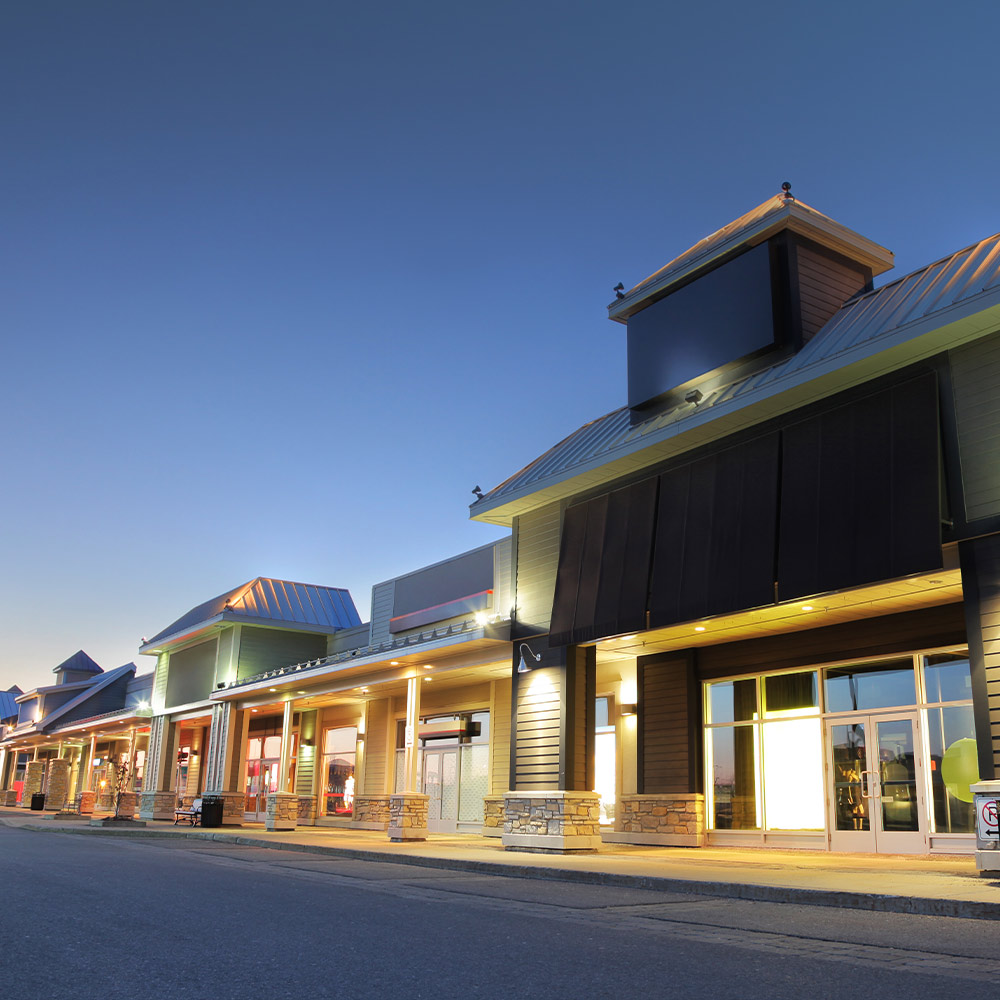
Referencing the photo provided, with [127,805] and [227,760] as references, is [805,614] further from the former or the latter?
[127,805]

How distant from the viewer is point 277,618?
3444cm

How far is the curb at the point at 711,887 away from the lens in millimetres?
8664

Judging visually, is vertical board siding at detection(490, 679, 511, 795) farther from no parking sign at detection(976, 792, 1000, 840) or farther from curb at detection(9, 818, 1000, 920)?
no parking sign at detection(976, 792, 1000, 840)

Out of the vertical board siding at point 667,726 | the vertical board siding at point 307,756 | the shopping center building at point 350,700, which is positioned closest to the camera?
the vertical board siding at point 667,726

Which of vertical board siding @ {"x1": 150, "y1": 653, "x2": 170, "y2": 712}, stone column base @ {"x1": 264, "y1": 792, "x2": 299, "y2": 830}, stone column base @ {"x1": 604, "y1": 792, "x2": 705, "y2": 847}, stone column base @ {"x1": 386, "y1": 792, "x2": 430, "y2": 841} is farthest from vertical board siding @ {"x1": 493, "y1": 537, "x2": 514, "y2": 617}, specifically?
vertical board siding @ {"x1": 150, "y1": 653, "x2": 170, "y2": 712}

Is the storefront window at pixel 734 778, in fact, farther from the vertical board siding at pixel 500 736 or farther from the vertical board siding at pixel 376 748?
the vertical board siding at pixel 376 748

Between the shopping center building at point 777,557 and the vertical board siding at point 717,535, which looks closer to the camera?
A: the shopping center building at point 777,557

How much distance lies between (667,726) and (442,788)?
9579 mm

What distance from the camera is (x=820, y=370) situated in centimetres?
1353

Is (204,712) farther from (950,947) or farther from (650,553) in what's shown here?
(950,947)

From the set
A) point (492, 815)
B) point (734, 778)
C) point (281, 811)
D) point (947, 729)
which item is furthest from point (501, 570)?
point (947, 729)

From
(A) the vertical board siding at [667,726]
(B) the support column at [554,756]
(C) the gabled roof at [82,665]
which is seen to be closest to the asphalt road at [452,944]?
(B) the support column at [554,756]

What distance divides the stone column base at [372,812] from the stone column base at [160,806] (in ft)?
36.3

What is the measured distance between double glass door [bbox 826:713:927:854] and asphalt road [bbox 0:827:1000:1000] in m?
6.36
